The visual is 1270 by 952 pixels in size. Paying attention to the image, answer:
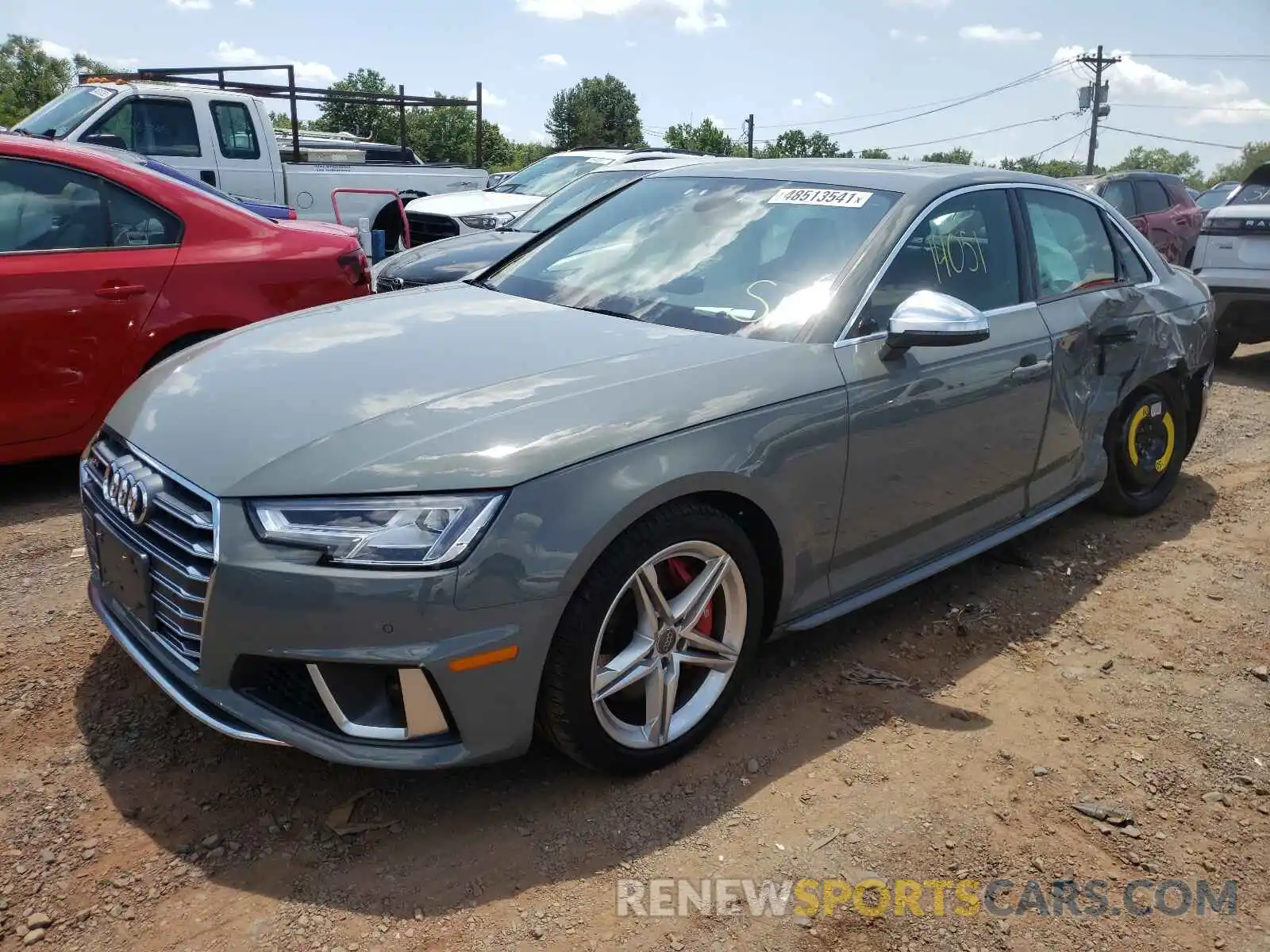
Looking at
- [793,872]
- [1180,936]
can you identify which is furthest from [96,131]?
[1180,936]

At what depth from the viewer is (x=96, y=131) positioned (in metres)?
9.62

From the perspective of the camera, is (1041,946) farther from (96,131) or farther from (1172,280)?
(96,131)

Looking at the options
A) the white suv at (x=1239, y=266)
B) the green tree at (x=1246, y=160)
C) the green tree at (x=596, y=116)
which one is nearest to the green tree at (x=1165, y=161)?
the green tree at (x=1246, y=160)

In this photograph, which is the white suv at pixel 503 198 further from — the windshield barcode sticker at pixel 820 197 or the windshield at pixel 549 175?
the windshield barcode sticker at pixel 820 197

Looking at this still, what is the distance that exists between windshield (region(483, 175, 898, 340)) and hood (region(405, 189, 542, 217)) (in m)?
6.36

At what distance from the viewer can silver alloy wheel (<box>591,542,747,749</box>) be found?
A: 8.52 feet

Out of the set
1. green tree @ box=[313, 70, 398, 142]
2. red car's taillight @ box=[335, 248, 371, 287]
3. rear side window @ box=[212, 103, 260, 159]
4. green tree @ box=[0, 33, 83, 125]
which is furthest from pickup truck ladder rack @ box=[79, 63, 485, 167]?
green tree @ box=[0, 33, 83, 125]

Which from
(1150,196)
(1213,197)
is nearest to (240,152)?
(1150,196)

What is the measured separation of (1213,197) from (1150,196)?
22.8 ft

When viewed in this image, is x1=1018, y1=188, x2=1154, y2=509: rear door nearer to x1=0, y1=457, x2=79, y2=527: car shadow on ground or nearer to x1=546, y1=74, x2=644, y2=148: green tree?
x1=0, y1=457, x2=79, y2=527: car shadow on ground

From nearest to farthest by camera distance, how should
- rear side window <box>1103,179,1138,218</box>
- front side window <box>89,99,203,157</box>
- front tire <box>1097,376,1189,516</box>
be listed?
front tire <box>1097,376,1189,516</box>
front side window <box>89,99,203,157</box>
rear side window <box>1103,179,1138,218</box>

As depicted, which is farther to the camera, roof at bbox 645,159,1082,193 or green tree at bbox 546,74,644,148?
green tree at bbox 546,74,644,148

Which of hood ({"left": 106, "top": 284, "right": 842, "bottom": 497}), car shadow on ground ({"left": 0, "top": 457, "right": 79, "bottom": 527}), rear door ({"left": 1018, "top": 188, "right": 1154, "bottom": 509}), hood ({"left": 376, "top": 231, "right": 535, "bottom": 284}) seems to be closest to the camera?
hood ({"left": 106, "top": 284, "right": 842, "bottom": 497})

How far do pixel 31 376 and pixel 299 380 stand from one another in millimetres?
2263
